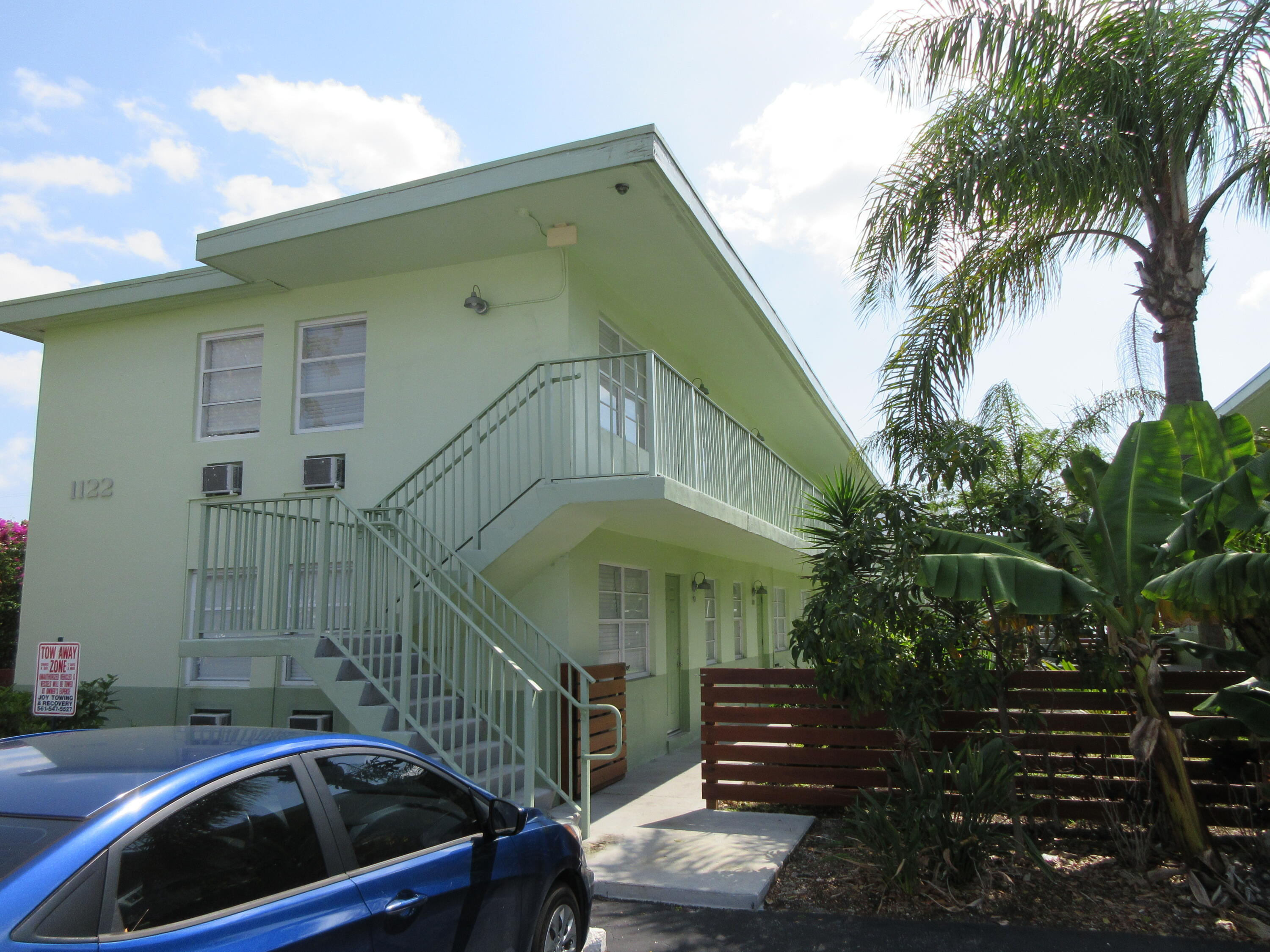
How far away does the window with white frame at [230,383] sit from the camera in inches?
432

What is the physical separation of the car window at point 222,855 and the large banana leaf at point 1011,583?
430cm

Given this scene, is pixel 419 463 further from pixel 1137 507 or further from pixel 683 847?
pixel 1137 507

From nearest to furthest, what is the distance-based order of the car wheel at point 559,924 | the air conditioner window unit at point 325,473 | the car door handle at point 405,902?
the car door handle at point 405,902 < the car wheel at point 559,924 < the air conditioner window unit at point 325,473

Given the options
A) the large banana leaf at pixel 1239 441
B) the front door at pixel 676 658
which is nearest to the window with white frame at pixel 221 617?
the front door at pixel 676 658

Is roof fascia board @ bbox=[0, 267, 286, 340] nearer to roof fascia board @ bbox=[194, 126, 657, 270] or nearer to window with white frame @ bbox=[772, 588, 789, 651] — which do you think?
roof fascia board @ bbox=[194, 126, 657, 270]

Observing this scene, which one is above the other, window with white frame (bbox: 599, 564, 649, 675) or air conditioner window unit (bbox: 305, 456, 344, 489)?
air conditioner window unit (bbox: 305, 456, 344, 489)

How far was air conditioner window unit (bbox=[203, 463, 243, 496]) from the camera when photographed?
10.5 metres

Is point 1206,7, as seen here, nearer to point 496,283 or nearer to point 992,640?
point 992,640

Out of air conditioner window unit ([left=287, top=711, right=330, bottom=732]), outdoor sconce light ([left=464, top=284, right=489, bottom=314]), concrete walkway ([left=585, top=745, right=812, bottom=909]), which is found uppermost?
outdoor sconce light ([left=464, top=284, right=489, bottom=314])

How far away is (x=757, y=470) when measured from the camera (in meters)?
12.2

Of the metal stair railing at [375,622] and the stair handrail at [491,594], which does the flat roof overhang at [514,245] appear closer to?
the stair handrail at [491,594]

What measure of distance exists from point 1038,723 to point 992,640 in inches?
27.6

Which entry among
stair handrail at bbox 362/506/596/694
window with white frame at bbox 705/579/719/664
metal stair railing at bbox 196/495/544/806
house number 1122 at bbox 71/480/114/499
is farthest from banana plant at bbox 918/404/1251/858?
house number 1122 at bbox 71/480/114/499

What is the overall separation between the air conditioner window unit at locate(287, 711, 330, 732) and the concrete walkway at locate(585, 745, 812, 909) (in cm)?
305
